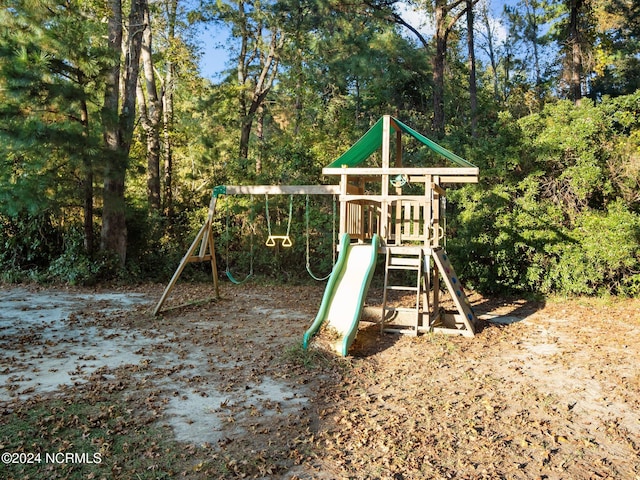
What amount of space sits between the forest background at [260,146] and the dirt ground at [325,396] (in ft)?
9.42

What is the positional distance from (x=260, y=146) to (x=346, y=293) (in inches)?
343

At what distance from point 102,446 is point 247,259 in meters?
9.21

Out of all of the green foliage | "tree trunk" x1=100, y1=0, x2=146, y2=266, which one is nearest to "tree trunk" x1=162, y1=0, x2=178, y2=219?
"tree trunk" x1=100, y1=0, x2=146, y2=266

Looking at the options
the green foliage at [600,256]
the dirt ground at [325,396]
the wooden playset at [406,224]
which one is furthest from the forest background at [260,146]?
the dirt ground at [325,396]

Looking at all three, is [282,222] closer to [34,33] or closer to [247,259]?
[247,259]

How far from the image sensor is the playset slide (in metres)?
5.88

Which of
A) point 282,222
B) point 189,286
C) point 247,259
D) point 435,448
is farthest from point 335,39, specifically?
point 435,448

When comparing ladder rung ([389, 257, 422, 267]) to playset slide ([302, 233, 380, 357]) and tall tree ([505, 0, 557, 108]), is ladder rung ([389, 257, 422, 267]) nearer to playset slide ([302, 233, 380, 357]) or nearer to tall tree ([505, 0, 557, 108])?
playset slide ([302, 233, 380, 357])

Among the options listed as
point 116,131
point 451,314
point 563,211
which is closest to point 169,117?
point 116,131

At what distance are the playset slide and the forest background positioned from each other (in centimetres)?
162

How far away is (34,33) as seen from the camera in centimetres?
959

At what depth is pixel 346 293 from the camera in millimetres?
6430

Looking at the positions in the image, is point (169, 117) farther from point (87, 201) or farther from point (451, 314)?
point (451, 314)

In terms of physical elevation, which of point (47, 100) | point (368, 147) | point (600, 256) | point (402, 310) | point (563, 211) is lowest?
point (402, 310)
